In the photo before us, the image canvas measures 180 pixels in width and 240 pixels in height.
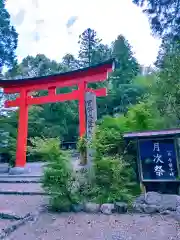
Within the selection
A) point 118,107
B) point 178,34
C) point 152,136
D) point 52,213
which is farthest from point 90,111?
point 118,107

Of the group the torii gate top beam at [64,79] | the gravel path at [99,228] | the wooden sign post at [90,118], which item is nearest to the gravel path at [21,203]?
the gravel path at [99,228]

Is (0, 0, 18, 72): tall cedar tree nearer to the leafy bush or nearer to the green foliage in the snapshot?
the leafy bush

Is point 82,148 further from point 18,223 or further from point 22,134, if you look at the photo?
point 22,134

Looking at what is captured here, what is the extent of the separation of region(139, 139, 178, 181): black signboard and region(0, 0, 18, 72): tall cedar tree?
49.4 feet

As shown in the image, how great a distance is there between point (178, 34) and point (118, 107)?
43.3 ft

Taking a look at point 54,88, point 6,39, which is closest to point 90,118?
point 54,88

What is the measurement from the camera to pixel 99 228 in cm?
473

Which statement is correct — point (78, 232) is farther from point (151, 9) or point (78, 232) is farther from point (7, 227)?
point (151, 9)

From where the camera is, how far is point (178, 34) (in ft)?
29.2

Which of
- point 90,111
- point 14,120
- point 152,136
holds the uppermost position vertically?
point 14,120

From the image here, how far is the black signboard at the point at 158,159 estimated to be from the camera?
6.13 m

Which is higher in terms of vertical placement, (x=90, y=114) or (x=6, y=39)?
(x=6, y=39)

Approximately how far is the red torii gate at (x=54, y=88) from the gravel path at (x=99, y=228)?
564 cm

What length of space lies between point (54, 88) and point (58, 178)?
282 inches
